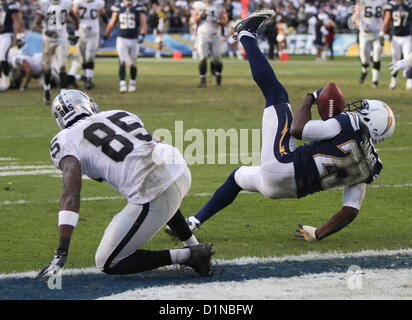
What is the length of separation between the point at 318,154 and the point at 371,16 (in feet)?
39.0

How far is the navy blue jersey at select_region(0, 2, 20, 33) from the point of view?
15539 millimetres

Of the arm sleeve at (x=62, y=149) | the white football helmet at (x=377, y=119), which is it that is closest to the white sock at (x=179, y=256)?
the arm sleeve at (x=62, y=149)

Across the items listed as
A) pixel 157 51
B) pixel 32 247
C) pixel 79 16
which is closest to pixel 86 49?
pixel 79 16

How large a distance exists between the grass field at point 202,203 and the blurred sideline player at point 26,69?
2043 mm

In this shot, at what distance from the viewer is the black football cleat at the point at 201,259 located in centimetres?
455

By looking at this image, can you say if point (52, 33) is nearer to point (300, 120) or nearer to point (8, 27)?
point (8, 27)

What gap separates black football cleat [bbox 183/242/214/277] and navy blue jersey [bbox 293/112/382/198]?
861 millimetres

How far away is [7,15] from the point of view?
15.6m

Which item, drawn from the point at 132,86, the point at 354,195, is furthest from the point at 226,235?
the point at 132,86

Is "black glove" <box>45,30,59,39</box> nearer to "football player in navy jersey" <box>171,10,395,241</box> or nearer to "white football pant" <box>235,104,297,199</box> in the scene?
"football player in navy jersey" <box>171,10,395,241</box>

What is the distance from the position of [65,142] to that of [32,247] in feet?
3.76

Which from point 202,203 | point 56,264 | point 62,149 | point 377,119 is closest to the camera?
point 56,264

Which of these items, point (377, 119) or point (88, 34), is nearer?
point (377, 119)
